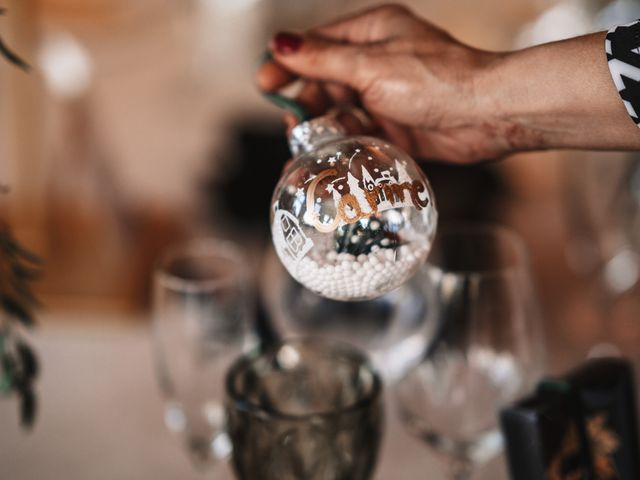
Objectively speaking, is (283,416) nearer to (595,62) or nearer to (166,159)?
(595,62)

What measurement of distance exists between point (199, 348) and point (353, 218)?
0.90 feet

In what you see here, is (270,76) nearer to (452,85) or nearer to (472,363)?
(452,85)

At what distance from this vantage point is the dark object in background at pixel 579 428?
1.94ft

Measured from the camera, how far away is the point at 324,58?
2.24 ft

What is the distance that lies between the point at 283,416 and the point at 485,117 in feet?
1.01

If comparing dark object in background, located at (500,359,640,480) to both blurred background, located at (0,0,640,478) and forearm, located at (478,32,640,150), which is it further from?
blurred background, located at (0,0,640,478)

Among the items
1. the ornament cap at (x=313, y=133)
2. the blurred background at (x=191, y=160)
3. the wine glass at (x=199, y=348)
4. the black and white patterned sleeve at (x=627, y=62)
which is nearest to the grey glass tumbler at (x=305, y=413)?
the wine glass at (x=199, y=348)

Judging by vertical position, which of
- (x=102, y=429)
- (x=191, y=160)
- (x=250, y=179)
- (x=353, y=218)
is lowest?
(x=191, y=160)

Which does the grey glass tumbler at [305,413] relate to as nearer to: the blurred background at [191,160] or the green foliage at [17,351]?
the green foliage at [17,351]

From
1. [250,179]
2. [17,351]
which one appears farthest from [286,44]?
[250,179]

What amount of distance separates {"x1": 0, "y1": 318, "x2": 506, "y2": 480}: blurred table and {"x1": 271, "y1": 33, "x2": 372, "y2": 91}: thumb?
399 mm

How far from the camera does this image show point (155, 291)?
71 cm

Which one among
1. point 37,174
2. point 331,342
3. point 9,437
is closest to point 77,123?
point 37,174

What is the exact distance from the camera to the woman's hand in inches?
23.1
